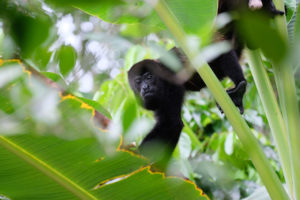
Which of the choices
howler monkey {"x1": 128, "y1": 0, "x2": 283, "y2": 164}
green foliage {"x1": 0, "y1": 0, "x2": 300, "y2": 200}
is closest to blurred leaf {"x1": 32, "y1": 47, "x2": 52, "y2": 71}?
green foliage {"x1": 0, "y1": 0, "x2": 300, "y2": 200}

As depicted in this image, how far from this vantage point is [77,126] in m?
0.83

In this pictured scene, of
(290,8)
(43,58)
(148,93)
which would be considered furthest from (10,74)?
(148,93)

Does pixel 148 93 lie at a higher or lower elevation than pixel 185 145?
higher

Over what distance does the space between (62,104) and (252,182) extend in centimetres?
268

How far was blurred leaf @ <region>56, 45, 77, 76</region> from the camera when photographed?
0.63m

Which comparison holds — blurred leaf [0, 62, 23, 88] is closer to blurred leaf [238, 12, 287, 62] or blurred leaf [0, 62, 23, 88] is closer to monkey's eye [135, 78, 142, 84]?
blurred leaf [238, 12, 287, 62]

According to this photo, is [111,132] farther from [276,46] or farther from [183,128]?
[183,128]

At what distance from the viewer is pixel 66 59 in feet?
2.11

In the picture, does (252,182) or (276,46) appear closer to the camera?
(276,46)

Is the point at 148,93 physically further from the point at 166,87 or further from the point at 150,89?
the point at 166,87

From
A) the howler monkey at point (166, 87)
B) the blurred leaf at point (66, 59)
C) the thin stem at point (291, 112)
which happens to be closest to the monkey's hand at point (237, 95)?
the howler monkey at point (166, 87)

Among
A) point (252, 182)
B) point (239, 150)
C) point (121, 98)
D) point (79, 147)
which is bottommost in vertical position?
point (252, 182)

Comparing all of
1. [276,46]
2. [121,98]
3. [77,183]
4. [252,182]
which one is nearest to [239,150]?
[252,182]

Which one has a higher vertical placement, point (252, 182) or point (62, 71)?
point (62, 71)
